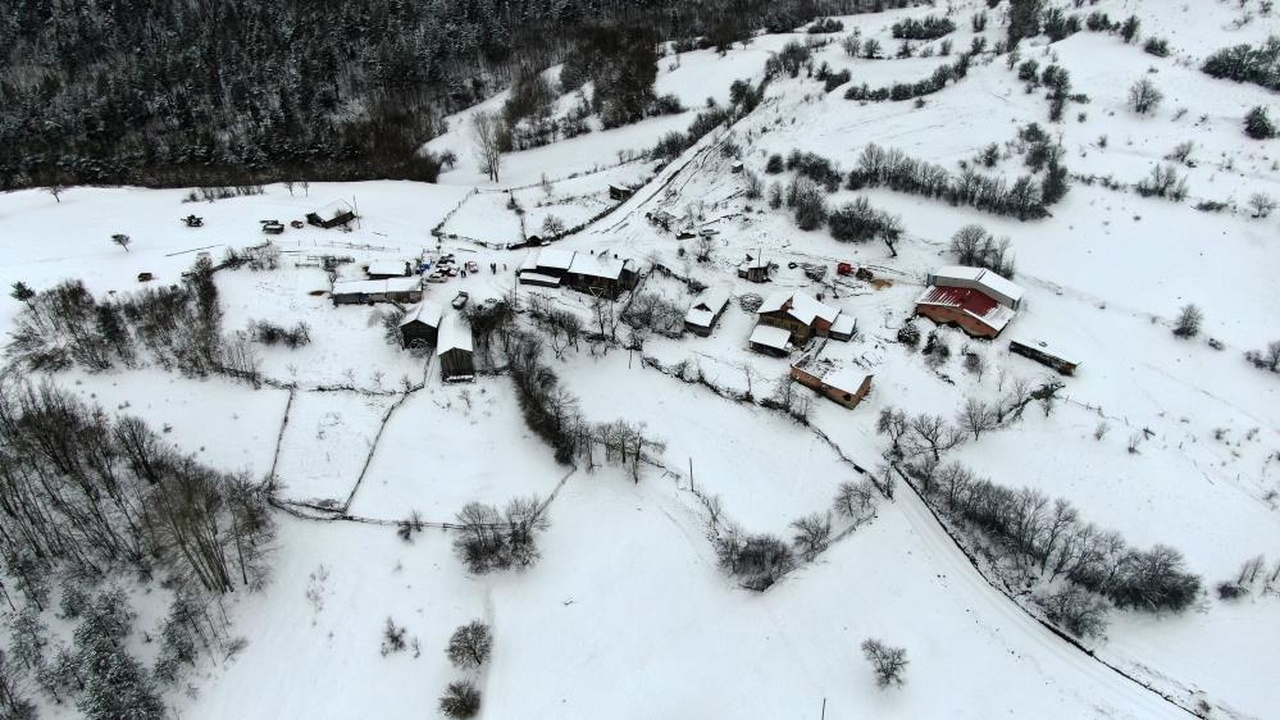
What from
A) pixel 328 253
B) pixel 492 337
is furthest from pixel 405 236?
pixel 492 337

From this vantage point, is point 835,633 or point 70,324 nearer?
point 835,633

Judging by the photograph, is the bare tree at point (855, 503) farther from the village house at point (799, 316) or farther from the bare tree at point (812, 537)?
the village house at point (799, 316)

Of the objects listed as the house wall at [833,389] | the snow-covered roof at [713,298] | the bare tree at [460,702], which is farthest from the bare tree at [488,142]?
the bare tree at [460,702]

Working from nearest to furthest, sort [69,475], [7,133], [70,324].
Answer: [69,475], [70,324], [7,133]

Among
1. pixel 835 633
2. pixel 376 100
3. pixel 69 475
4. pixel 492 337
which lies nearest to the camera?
pixel 835 633

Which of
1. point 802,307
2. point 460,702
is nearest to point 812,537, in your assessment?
point 802,307

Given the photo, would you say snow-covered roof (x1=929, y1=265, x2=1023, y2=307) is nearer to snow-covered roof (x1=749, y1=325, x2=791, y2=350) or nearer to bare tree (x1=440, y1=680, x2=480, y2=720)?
snow-covered roof (x1=749, y1=325, x2=791, y2=350)

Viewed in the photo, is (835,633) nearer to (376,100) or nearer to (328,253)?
(328,253)
